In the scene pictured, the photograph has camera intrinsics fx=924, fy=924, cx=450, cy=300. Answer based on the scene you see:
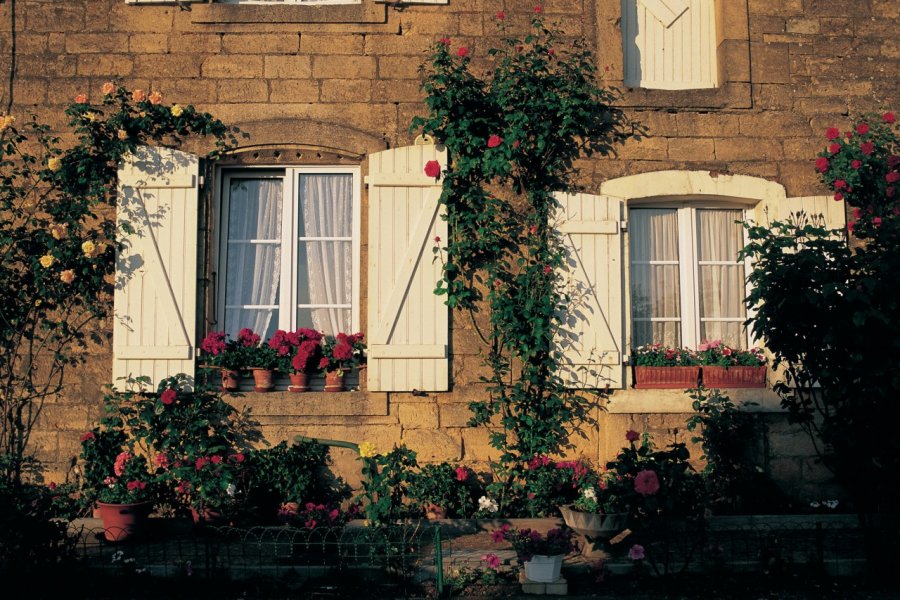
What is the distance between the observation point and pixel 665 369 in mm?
6707

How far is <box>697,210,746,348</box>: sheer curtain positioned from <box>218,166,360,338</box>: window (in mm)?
2657

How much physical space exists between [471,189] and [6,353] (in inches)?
139

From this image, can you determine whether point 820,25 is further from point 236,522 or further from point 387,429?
point 236,522

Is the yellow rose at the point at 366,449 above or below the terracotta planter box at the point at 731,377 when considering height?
below

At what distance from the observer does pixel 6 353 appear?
659cm

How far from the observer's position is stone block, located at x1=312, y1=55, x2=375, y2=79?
6.86 meters

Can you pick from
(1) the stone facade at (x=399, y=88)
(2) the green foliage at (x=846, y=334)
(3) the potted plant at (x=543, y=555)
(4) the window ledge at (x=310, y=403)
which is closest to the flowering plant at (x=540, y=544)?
(3) the potted plant at (x=543, y=555)

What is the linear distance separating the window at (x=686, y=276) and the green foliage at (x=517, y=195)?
71 cm

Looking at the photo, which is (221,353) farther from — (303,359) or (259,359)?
(303,359)

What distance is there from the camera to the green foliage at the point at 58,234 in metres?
6.55

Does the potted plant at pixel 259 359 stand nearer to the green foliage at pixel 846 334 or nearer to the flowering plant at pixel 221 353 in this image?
the flowering plant at pixel 221 353

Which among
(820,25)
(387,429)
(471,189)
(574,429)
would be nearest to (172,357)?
(387,429)

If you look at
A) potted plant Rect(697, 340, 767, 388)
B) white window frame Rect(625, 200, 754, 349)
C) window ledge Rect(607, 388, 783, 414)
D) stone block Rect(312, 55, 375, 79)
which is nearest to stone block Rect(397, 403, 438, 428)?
window ledge Rect(607, 388, 783, 414)

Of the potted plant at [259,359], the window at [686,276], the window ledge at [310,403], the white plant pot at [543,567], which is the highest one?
the window at [686,276]
